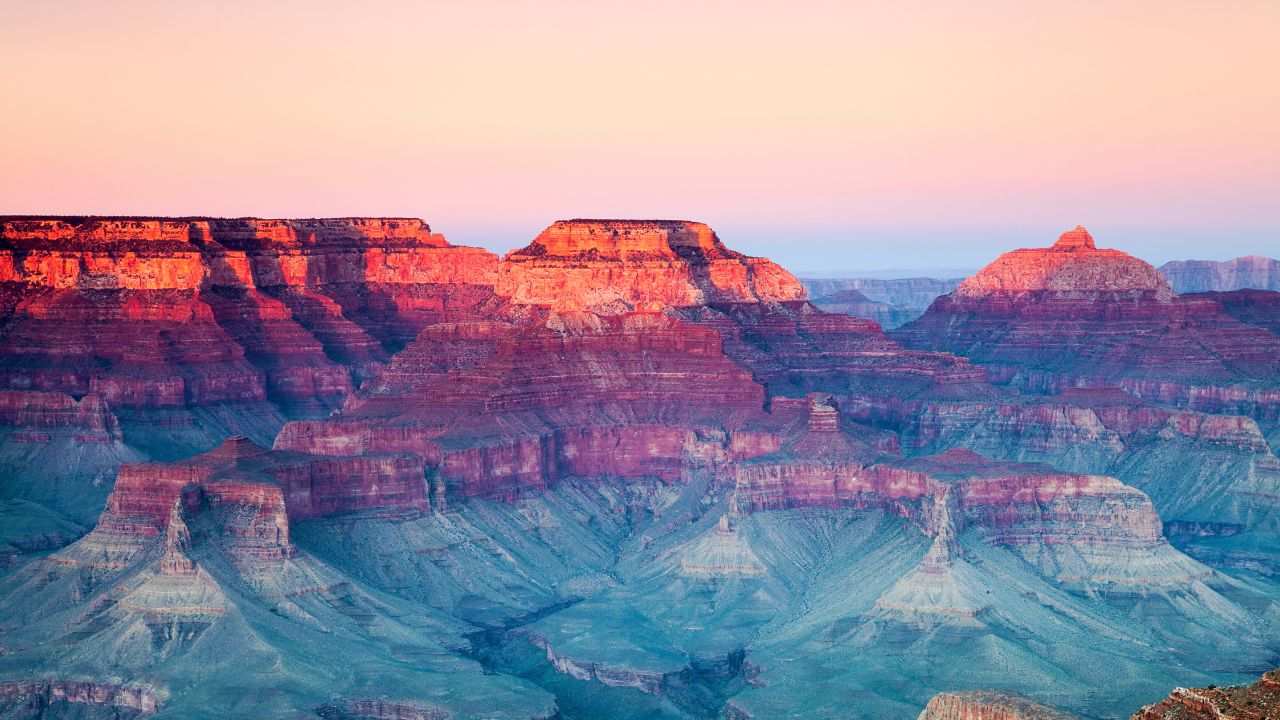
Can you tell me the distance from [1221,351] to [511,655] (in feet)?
202

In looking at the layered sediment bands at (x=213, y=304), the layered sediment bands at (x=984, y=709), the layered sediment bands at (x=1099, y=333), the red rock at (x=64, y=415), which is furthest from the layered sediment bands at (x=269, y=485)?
the layered sediment bands at (x=1099, y=333)

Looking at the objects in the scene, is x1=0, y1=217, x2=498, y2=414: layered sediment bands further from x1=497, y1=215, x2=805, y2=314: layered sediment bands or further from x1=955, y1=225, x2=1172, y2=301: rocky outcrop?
x1=955, y1=225, x2=1172, y2=301: rocky outcrop

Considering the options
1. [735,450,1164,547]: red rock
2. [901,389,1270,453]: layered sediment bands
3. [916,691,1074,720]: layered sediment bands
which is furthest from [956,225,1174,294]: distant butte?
[916,691,1074,720]: layered sediment bands

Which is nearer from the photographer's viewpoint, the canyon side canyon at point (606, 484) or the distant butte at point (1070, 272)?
the canyon side canyon at point (606, 484)

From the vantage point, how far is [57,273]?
136 m

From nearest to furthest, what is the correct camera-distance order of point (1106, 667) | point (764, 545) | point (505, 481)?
point (1106, 667) < point (764, 545) < point (505, 481)

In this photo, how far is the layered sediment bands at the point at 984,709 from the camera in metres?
58.6

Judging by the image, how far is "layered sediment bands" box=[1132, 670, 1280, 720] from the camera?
40.3 metres

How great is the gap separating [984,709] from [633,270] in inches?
2950

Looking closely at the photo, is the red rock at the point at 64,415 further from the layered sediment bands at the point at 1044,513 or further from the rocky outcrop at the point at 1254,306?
the rocky outcrop at the point at 1254,306

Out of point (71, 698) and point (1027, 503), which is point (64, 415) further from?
point (1027, 503)

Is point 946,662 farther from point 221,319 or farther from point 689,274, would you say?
point 221,319

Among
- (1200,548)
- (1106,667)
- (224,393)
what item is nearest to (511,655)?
(1106,667)

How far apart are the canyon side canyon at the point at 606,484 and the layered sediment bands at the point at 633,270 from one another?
28 centimetres
